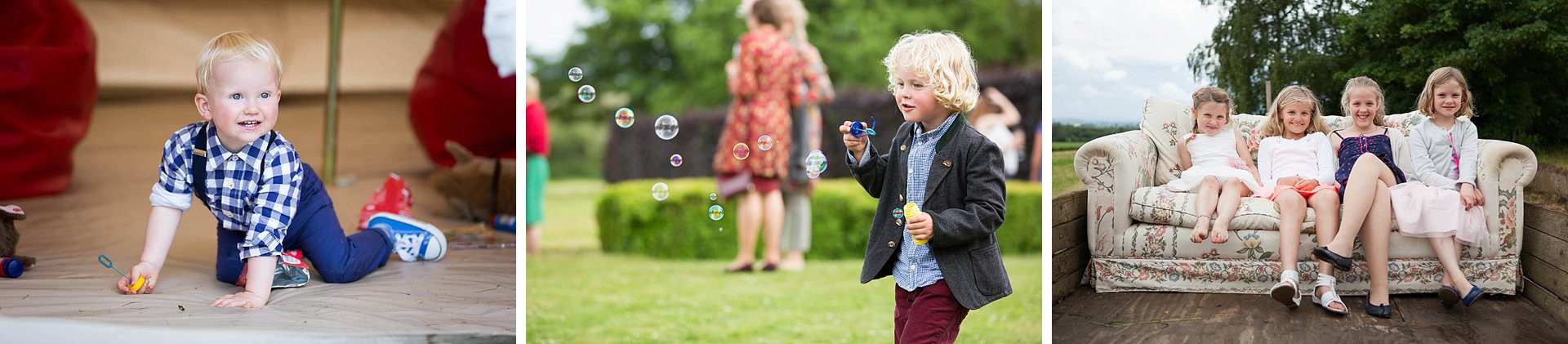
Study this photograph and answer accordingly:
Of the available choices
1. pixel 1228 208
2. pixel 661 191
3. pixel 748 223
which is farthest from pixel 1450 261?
pixel 748 223

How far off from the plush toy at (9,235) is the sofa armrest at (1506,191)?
4.46 metres

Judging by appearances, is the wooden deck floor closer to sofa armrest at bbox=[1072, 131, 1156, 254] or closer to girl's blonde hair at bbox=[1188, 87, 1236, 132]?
sofa armrest at bbox=[1072, 131, 1156, 254]

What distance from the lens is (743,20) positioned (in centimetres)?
1293

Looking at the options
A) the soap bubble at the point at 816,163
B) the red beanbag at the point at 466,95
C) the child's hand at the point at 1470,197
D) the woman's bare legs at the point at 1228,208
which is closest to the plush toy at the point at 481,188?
the red beanbag at the point at 466,95

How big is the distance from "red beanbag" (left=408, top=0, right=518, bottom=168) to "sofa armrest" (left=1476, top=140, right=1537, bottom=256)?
364cm

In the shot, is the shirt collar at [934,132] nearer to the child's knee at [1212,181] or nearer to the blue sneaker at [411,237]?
the child's knee at [1212,181]

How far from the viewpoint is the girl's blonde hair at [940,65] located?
262 cm

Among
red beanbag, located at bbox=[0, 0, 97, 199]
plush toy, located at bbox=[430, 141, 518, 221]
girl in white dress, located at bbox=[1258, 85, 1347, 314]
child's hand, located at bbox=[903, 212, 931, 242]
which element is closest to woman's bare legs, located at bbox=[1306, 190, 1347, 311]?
girl in white dress, located at bbox=[1258, 85, 1347, 314]

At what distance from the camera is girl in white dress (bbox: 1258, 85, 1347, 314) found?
324 cm

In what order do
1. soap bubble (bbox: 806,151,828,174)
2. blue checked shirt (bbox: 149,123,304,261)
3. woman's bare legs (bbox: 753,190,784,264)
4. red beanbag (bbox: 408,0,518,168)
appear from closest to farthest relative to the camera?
soap bubble (bbox: 806,151,828,174) < blue checked shirt (bbox: 149,123,304,261) < red beanbag (bbox: 408,0,518,168) < woman's bare legs (bbox: 753,190,784,264)

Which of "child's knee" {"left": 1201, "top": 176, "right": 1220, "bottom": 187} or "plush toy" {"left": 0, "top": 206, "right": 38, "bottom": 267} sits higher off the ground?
"child's knee" {"left": 1201, "top": 176, "right": 1220, "bottom": 187}

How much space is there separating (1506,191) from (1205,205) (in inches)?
32.5

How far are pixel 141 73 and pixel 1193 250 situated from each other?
4.93 metres

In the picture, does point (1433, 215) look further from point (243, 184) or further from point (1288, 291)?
point (243, 184)
